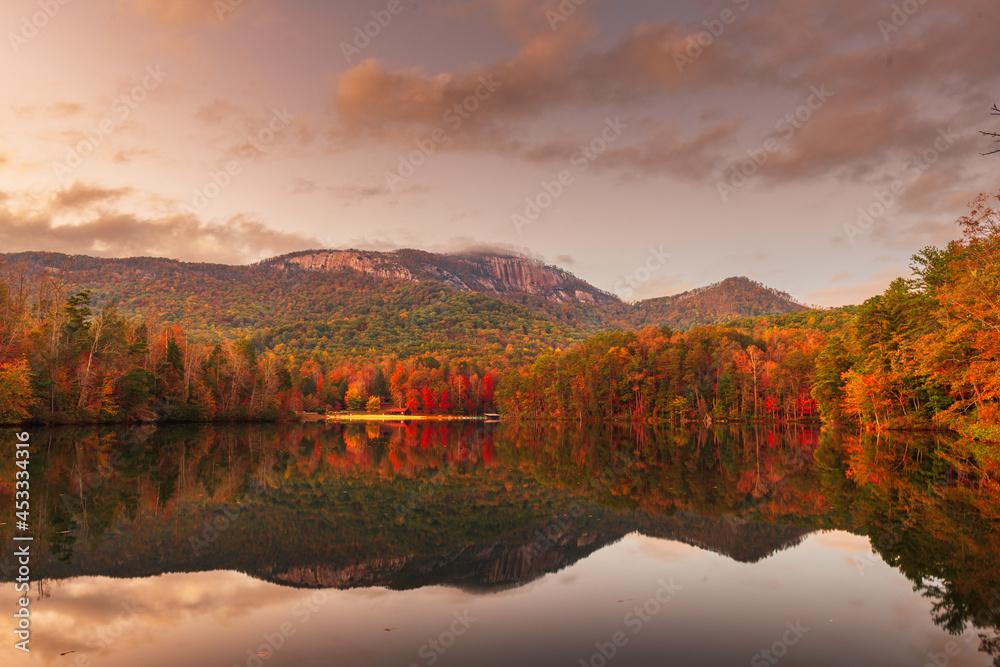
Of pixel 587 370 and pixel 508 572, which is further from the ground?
pixel 587 370

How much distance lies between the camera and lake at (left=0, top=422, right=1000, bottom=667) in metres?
6.70

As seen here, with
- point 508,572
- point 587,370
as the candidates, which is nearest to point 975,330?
point 508,572

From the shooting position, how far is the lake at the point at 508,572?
6.70 metres

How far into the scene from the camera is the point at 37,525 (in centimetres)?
1195

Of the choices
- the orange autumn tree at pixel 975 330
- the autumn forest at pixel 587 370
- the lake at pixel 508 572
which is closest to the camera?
the lake at pixel 508 572

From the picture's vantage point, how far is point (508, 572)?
9.77 meters

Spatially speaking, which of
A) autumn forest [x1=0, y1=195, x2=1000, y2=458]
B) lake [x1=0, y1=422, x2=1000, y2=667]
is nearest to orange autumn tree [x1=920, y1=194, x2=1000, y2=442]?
autumn forest [x1=0, y1=195, x2=1000, y2=458]

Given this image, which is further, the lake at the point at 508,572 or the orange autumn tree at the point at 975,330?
the orange autumn tree at the point at 975,330

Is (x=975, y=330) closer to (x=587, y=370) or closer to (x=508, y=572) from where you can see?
(x=508, y=572)

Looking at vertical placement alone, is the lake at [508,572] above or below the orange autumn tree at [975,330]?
below

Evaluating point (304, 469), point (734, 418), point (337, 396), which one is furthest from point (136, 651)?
point (337, 396)

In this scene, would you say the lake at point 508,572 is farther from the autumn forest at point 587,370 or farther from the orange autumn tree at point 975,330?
the autumn forest at point 587,370

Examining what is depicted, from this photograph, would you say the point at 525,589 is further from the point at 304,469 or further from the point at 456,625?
the point at 304,469

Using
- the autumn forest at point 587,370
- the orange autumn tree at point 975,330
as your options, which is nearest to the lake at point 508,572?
the orange autumn tree at point 975,330
